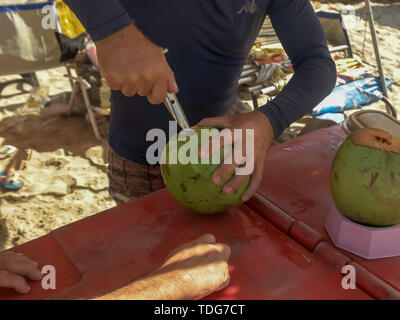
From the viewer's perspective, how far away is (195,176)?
3.64 ft

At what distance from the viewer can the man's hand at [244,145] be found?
1.10 m

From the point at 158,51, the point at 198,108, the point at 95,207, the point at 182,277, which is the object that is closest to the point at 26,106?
the point at 95,207

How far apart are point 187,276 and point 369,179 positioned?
0.54 m

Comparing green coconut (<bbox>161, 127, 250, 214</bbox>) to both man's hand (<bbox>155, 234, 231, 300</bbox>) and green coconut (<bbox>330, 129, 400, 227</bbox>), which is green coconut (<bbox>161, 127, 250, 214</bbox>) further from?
green coconut (<bbox>330, 129, 400, 227</bbox>)

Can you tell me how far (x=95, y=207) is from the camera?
9.20ft

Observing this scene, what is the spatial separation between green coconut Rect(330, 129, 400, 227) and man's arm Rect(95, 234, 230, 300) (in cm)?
36

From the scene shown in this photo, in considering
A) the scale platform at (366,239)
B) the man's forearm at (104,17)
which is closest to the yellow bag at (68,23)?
the man's forearm at (104,17)

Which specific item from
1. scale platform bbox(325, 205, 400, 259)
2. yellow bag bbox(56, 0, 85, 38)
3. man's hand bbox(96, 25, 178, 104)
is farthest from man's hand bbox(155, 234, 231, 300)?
yellow bag bbox(56, 0, 85, 38)

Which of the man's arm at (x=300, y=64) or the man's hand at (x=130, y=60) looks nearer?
the man's hand at (x=130, y=60)

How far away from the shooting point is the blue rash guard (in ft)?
4.46

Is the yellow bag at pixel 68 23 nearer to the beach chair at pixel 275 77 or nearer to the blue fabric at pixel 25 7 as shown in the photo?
the blue fabric at pixel 25 7

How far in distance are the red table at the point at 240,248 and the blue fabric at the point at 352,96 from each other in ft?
7.35

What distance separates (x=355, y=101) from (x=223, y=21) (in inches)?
101

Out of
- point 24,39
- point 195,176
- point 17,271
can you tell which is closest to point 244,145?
point 195,176
